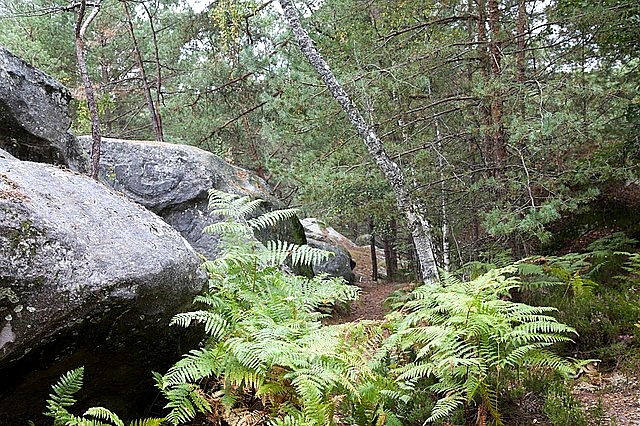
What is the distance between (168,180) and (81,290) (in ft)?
18.3

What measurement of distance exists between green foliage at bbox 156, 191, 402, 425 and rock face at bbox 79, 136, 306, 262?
3.52 m

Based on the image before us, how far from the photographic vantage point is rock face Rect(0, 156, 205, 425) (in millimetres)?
2861

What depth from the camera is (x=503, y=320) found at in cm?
362

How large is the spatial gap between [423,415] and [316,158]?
6414mm

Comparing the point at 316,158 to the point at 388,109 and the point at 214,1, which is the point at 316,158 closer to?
the point at 388,109

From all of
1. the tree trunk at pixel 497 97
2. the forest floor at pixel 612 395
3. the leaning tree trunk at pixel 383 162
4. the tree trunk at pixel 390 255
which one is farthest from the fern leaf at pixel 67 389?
the tree trunk at pixel 390 255

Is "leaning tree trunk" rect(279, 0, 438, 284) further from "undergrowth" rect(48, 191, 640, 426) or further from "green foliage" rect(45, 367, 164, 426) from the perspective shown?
"green foliage" rect(45, 367, 164, 426)

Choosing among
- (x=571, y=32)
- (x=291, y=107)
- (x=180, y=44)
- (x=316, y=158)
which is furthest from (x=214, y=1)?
(x=571, y=32)

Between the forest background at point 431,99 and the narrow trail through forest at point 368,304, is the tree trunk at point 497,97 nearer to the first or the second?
the forest background at point 431,99

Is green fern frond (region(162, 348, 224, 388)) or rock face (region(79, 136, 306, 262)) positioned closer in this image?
green fern frond (region(162, 348, 224, 388))

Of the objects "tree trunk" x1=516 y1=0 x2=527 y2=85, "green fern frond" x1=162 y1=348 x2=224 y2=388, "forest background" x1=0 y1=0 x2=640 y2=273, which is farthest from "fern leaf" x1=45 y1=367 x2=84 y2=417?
"tree trunk" x1=516 y1=0 x2=527 y2=85

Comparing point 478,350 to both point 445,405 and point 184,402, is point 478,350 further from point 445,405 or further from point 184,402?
point 184,402

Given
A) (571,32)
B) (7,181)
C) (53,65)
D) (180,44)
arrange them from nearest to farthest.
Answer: (7,181)
(571,32)
(53,65)
(180,44)

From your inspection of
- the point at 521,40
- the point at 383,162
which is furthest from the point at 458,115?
the point at 383,162
